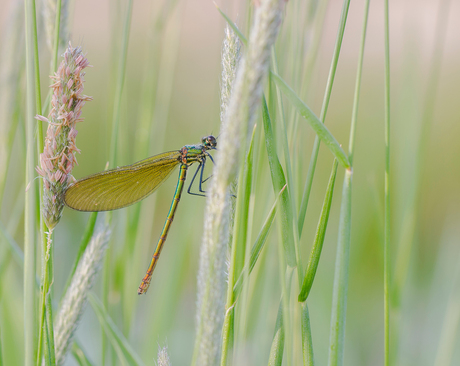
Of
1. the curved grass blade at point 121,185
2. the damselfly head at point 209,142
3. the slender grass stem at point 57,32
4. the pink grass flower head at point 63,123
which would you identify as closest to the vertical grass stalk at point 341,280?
the pink grass flower head at point 63,123

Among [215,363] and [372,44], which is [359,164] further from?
[215,363]

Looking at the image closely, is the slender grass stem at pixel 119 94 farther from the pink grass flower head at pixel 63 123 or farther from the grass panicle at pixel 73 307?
the pink grass flower head at pixel 63 123

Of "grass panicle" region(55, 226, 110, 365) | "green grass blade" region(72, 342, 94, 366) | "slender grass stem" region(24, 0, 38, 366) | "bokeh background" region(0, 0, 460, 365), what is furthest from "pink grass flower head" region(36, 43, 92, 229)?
"green grass blade" region(72, 342, 94, 366)

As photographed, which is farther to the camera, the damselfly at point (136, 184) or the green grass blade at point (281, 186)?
the damselfly at point (136, 184)

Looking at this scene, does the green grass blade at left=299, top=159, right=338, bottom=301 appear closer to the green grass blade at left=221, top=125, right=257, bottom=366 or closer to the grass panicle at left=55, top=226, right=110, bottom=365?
the green grass blade at left=221, top=125, right=257, bottom=366

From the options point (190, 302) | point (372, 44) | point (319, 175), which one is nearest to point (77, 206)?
point (190, 302)
